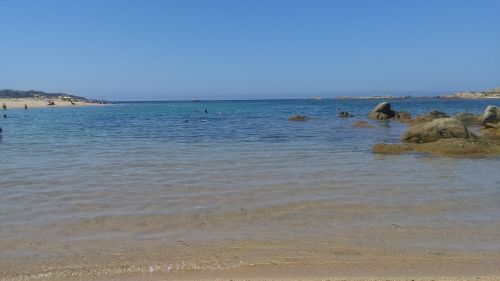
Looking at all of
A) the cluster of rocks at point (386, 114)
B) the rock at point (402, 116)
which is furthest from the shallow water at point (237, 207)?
the cluster of rocks at point (386, 114)

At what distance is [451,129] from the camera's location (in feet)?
59.7

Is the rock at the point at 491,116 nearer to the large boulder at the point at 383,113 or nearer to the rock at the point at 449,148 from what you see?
the large boulder at the point at 383,113

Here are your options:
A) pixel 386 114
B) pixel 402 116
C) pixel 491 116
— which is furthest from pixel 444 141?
pixel 386 114

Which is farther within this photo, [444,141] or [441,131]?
[441,131]

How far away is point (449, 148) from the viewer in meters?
15.9

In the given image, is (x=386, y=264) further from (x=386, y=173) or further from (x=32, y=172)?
(x=32, y=172)

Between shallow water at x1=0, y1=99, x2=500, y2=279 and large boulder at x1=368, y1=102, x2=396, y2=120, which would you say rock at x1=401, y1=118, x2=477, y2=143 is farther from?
large boulder at x1=368, y1=102, x2=396, y2=120

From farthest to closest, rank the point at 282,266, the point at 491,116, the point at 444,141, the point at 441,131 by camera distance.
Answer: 1. the point at 491,116
2. the point at 441,131
3. the point at 444,141
4. the point at 282,266

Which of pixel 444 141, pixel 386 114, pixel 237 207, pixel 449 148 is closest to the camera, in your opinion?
pixel 237 207

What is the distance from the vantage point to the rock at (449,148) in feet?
51.3

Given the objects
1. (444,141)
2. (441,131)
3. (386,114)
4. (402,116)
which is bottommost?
(402,116)

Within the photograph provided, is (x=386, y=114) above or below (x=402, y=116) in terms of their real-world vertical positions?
above

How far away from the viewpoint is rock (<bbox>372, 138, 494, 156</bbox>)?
51.3 feet

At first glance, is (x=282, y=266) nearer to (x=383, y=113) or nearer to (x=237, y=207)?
(x=237, y=207)
